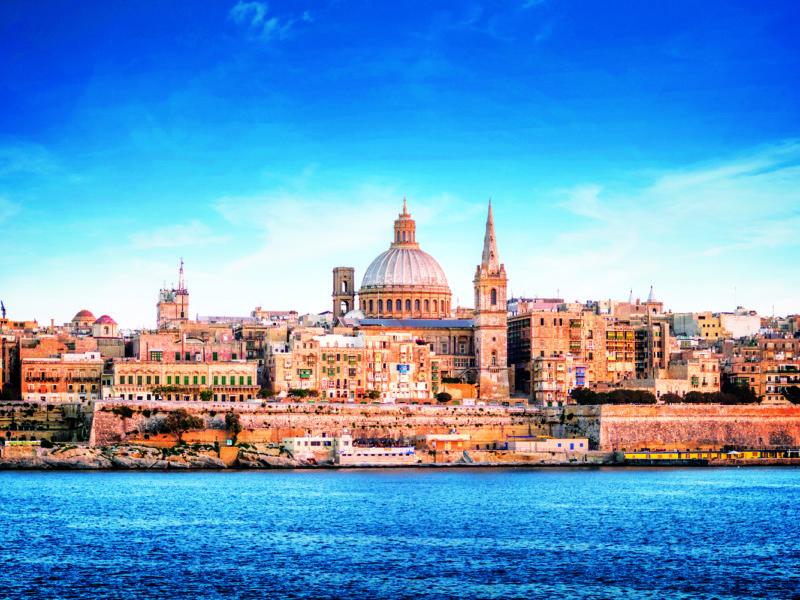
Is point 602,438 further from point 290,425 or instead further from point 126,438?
point 126,438

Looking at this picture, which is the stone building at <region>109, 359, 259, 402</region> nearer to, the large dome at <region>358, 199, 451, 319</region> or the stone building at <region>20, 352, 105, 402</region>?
the stone building at <region>20, 352, 105, 402</region>

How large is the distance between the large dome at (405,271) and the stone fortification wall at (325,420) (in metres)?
21.5

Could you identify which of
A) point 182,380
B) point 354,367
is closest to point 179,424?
point 182,380

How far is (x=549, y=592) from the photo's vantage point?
33.5 m

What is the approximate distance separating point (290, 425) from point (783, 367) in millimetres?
36431

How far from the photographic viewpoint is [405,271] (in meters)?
103

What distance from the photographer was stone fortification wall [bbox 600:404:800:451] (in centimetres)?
7975

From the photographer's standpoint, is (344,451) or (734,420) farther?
(734,420)

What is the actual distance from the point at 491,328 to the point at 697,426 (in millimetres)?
18889

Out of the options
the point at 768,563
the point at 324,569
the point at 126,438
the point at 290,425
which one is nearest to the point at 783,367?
the point at 290,425

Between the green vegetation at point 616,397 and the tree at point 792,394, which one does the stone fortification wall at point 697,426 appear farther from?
the tree at point 792,394

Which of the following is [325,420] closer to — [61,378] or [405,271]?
[61,378]

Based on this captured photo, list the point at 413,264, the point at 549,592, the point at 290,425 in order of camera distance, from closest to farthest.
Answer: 1. the point at 549,592
2. the point at 290,425
3. the point at 413,264

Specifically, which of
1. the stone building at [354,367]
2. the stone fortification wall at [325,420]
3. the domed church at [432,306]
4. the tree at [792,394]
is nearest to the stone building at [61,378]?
the stone fortification wall at [325,420]
